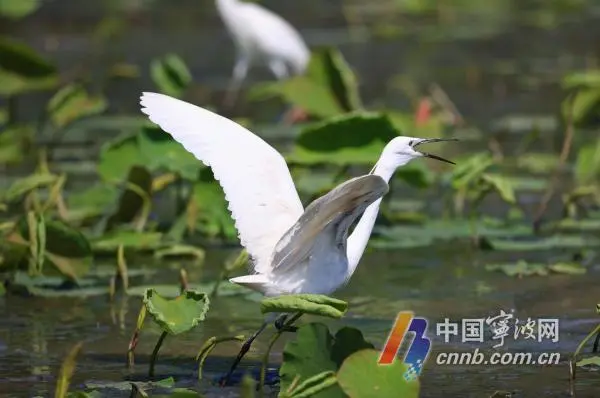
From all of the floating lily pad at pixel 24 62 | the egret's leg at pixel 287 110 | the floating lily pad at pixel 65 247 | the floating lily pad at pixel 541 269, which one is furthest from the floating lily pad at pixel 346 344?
the egret's leg at pixel 287 110

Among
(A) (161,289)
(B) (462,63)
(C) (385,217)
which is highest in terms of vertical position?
(B) (462,63)

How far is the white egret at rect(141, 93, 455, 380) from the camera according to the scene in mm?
5203

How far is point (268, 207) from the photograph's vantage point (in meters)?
5.40

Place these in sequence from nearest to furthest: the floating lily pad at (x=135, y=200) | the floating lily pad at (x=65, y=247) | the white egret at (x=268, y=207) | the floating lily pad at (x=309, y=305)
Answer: the floating lily pad at (x=309, y=305) < the white egret at (x=268, y=207) < the floating lily pad at (x=65, y=247) < the floating lily pad at (x=135, y=200)

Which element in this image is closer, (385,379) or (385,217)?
(385,379)

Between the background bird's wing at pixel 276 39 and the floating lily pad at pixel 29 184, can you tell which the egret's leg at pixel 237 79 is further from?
the floating lily pad at pixel 29 184

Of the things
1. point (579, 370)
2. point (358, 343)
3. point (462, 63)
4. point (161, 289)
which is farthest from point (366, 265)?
point (462, 63)

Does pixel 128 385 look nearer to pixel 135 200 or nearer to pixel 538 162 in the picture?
pixel 135 200

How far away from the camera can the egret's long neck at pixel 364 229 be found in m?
5.36

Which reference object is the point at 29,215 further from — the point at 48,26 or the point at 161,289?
the point at 48,26

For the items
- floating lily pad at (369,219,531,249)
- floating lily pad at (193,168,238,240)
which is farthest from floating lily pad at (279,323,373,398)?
floating lily pad at (369,219,531,249)

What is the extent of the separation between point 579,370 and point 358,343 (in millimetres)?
1060

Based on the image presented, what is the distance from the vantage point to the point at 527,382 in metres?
5.30

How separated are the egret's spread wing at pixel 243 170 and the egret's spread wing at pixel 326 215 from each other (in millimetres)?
140
